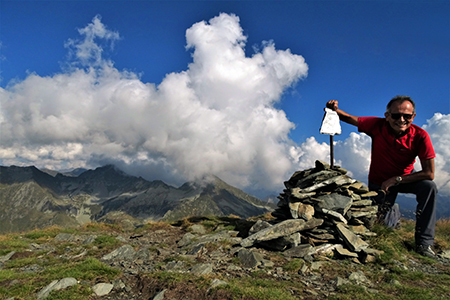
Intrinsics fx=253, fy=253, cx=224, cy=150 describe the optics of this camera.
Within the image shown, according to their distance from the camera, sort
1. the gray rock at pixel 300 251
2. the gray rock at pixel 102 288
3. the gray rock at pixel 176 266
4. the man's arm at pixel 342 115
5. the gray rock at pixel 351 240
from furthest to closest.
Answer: the man's arm at pixel 342 115 < the gray rock at pixel 351 240 < the gray rock at pixel 300 251 < the gray rock at pixel 176 266 < the gray rock at pixel 102 288

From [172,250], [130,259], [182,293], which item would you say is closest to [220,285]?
[182,293]

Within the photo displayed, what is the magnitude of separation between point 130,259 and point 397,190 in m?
11.3

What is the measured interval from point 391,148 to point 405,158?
1.98 feet

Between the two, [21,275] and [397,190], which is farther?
[397,190]

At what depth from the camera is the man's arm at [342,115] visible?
11.2m

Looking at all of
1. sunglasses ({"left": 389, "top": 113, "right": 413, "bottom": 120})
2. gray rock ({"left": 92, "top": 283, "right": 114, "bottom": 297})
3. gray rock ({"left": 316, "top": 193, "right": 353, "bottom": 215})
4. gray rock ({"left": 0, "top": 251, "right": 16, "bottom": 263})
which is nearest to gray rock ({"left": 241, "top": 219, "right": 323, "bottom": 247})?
gray rock ({"left": 316, "top": 193, "right": 353, "bottom": 215})

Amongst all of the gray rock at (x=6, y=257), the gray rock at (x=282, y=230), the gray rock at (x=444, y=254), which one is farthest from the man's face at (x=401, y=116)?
the gray rock at (x=6, y=257)

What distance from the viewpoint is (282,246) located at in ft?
32.7

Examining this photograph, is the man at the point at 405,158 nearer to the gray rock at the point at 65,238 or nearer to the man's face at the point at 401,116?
the man's face at the point at 401,116

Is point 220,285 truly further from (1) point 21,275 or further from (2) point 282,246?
(1) point 21,275

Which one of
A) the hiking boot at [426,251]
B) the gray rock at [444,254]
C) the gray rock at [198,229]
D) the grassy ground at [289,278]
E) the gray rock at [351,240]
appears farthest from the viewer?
the gray rock at [198,229]

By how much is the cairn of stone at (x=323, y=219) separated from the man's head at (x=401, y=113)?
3439 millimetres

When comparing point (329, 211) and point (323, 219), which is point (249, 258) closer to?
point (323, 219)

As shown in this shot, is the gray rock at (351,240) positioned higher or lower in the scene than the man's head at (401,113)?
lower
